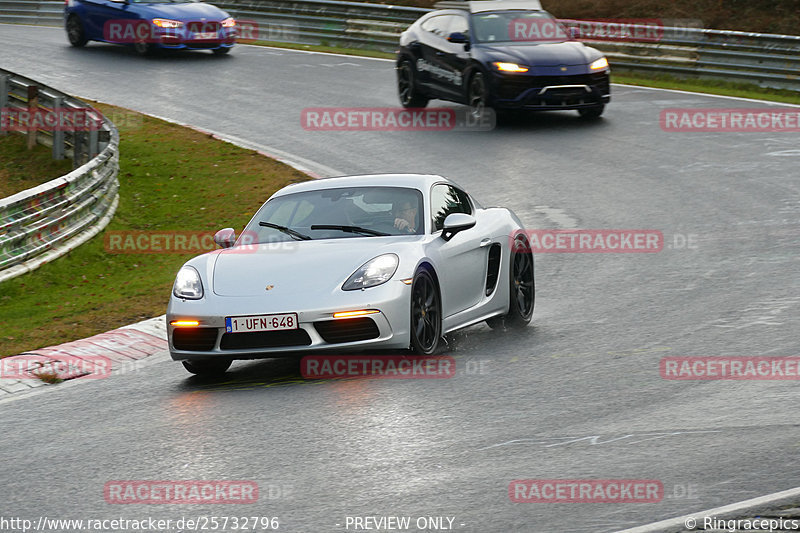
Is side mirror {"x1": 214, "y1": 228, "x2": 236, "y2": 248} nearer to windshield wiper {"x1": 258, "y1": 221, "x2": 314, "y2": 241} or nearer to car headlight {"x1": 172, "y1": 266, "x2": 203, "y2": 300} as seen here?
windshield wiper {"x1": 258, "y1": 221, "x2": 314, "y2": 241}

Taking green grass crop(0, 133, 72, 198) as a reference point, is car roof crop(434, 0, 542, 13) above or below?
above

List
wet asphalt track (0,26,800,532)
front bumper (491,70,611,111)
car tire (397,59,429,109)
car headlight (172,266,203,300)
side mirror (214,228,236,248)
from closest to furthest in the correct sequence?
wet asphalt track (0,26,800,532) < car headlight (172,266,203,300) < side mirror (214,228,236,248) < front bumper (491,70,611,111) < car tire (397,59,429,109)

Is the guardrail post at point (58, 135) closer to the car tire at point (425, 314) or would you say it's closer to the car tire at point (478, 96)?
the car tire at point (478, 96)

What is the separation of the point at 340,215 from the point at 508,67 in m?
10.7

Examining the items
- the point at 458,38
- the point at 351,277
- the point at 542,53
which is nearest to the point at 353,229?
the point at 351,277

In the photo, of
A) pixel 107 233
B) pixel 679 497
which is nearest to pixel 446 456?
pixel 679 497

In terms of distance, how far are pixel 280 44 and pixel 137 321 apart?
831 inches

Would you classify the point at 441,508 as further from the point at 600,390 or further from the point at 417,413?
the point at 600,390

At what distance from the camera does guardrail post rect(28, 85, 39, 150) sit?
63.6ft

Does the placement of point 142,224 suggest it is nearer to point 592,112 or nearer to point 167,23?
point 592,112

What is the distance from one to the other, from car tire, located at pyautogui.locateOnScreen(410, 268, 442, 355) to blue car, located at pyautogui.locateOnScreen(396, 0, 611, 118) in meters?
11.1

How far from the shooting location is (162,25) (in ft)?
91.0

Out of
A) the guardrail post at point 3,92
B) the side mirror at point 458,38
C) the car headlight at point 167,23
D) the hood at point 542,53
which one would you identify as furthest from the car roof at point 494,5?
the car headlight at point 167,23

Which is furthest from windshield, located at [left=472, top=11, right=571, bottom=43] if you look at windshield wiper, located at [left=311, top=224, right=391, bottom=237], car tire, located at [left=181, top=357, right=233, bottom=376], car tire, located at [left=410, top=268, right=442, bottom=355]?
car tire, located at [left=181, top=357, right=233, bottom=376]
